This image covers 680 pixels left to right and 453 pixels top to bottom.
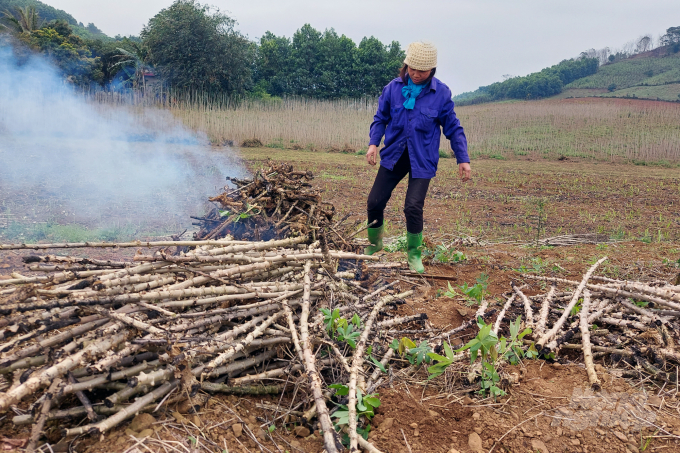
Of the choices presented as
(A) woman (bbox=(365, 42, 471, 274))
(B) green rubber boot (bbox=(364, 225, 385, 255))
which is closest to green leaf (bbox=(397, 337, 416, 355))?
(A) woman (bbox=(365, 42, 471, 274))

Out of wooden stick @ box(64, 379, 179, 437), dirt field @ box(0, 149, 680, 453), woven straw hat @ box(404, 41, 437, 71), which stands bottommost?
dirt field @ box(0, 149, 680, 453)

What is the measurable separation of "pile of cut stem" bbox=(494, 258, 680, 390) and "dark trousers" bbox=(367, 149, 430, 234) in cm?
119

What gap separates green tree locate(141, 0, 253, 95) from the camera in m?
23.0

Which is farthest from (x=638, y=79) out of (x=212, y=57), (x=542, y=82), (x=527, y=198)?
(x=527, y=198)

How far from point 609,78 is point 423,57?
4145 cm

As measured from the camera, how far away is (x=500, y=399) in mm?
2094

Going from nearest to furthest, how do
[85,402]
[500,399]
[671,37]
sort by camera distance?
[85,402], [500,399], [671,37]

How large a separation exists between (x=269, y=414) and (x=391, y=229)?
4890mm

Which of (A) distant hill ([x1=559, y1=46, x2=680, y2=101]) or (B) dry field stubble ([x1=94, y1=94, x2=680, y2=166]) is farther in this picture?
(A) distant hill ([x1=559, y1=46, x2=680, y2=101])

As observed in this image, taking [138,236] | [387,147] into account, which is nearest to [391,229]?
[387,147]

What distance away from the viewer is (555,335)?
8.27 feet

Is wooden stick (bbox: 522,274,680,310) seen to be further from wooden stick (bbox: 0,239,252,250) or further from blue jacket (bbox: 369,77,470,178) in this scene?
wooden stick (bbox: 0,239,252,250)

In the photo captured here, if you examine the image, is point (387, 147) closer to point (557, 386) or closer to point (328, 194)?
point (557, 386)

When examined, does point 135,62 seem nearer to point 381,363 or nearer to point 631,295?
point 381,363
